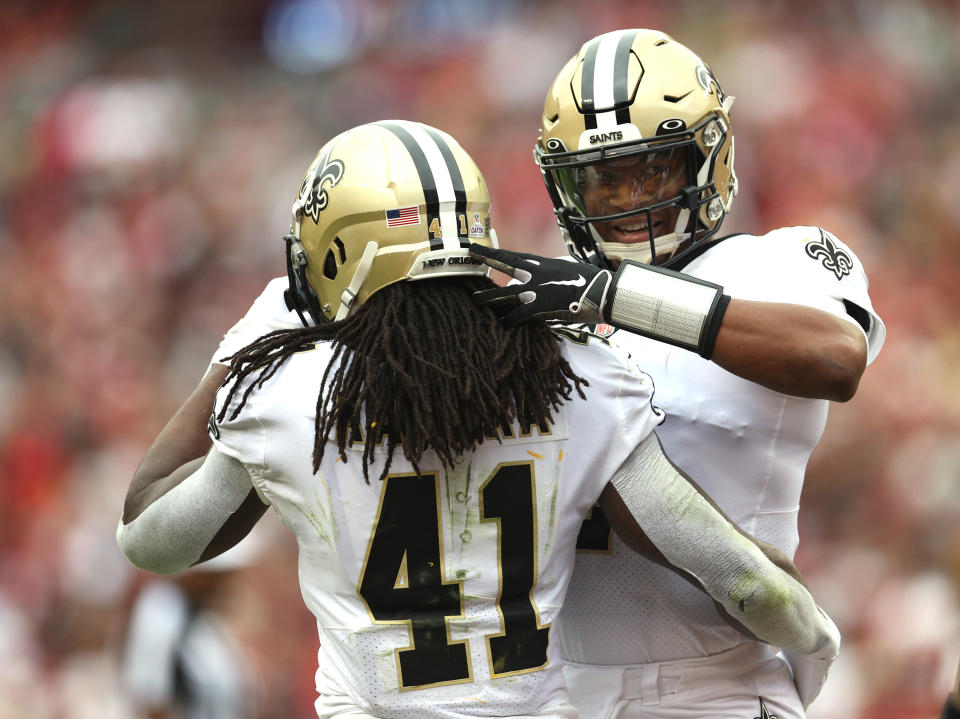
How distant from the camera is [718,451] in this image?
2715mm

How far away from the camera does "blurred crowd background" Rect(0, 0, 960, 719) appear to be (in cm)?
612

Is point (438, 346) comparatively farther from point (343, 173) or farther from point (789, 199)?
point (789, 199)

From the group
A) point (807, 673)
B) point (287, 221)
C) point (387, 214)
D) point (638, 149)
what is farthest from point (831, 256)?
point (287, 221)

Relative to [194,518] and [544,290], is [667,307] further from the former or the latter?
[194,518]

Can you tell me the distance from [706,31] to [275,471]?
8.62 meters

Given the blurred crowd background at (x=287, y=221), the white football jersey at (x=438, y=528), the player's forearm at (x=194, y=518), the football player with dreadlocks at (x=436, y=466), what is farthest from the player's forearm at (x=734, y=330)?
the blurred crowd background at (x=287, y=221)

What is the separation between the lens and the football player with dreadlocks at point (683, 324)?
96.3 inches

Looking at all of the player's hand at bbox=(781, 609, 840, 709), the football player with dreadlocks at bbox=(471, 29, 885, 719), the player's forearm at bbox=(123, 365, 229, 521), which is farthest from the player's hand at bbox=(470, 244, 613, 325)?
the player's hand at bbox=(781, 609, 840, 709)

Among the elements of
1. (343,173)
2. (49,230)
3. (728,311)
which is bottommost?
(49,230)

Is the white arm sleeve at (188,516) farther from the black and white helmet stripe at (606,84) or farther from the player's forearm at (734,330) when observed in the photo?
the black and white helmet stripe at (606,84)

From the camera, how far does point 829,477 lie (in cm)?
641

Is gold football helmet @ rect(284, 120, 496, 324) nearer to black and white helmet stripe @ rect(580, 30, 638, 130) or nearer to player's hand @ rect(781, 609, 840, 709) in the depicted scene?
black and white helmet stripe @ rect(580, 30, 638, 130)

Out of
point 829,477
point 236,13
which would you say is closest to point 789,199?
point 829,477

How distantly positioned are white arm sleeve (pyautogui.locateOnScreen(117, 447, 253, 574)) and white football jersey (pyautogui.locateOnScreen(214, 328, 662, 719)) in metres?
0.09
